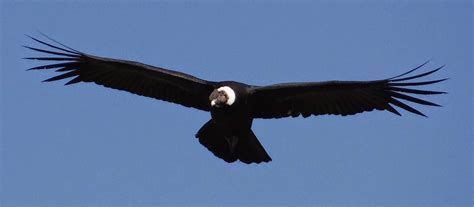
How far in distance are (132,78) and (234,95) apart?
1858mm

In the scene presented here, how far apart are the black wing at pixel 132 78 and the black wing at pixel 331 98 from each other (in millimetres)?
928

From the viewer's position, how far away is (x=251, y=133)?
17594 millimetres

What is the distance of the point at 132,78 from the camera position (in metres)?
18.0

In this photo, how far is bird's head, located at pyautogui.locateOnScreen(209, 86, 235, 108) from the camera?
660 inches

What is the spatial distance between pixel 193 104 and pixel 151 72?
79 cm

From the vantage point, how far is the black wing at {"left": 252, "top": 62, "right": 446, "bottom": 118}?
16.8m

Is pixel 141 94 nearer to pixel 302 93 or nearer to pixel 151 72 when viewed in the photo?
pixel 151 72

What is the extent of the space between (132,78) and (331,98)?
300cm

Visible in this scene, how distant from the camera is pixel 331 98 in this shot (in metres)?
17.3

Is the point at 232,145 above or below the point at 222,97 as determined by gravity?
below

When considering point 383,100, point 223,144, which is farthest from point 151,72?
point 383,100

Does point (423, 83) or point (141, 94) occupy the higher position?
point (141, 94)

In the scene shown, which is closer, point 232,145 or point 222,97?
point 222,97

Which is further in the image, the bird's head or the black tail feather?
the black tail feather
